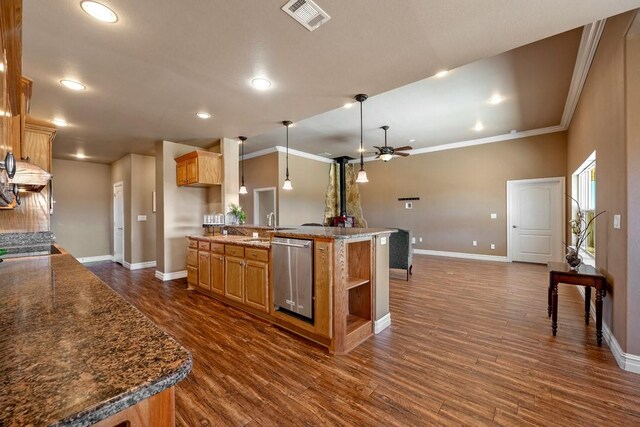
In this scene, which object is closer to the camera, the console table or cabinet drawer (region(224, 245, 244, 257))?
the console table

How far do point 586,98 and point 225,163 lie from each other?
5.45m

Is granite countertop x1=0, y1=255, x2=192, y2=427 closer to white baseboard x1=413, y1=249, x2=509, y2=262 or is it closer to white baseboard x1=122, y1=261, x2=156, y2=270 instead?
white baseboard x1=122, y1=261, x2=156, y2=270

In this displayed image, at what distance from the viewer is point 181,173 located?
5.22 meters

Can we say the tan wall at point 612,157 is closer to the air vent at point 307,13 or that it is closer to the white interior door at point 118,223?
the air vent at point 307,13

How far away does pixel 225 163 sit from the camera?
514 centimetres

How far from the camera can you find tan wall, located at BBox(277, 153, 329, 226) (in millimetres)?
7504

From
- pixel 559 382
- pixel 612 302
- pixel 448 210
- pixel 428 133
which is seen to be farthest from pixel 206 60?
pixel 448 210

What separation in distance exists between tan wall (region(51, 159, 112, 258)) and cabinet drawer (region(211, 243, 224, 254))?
565 centimetres

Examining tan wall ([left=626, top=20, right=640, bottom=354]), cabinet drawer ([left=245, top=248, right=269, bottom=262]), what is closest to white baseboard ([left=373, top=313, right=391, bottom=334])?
cabinet drawer ([left=245, top=248, right=269, bottom=262])

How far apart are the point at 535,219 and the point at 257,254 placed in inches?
243

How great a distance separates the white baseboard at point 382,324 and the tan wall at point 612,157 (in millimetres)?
1859

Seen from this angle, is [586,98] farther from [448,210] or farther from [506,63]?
[448,210]

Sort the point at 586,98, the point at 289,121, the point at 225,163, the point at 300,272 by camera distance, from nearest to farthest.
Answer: the point at 300,272 < the point at 586,98 < the point at 289,121 < the point at 225,163

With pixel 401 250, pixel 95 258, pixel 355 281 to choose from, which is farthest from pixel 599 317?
pixel 95 258
